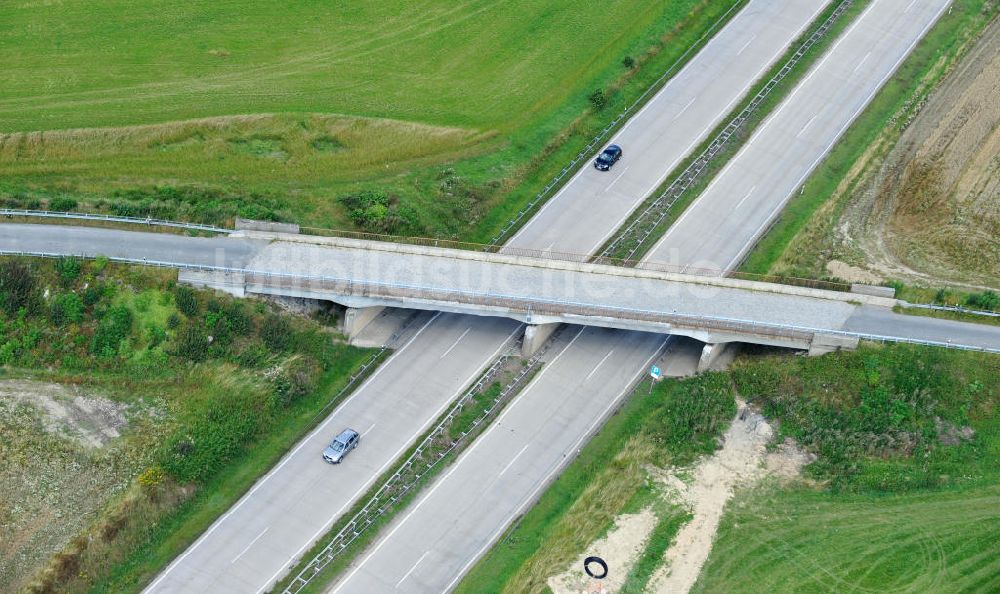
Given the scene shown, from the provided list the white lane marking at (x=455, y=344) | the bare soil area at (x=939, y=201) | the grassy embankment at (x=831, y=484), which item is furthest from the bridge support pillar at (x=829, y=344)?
the white lane marking at (x=455, y=344)

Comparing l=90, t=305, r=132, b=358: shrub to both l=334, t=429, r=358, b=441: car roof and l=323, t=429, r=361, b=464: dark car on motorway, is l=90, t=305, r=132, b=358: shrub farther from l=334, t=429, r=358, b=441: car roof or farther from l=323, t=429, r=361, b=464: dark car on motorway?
l=334, t=429, r=358, b=441: car roof

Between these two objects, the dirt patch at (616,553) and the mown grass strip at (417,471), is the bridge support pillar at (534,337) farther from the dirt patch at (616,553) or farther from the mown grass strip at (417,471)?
the dirt patch at (616,553)

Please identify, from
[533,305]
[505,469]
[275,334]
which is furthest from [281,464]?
[533,305]

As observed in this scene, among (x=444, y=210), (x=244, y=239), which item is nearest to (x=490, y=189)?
(x=444, y=210)

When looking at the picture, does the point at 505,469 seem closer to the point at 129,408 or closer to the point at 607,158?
the point at 129,408

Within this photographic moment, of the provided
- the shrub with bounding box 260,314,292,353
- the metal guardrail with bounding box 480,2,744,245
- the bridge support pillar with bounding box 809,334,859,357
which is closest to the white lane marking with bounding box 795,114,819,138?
the metal guardrail with bounding box 480,2,744,245

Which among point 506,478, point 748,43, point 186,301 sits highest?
point 748,43
